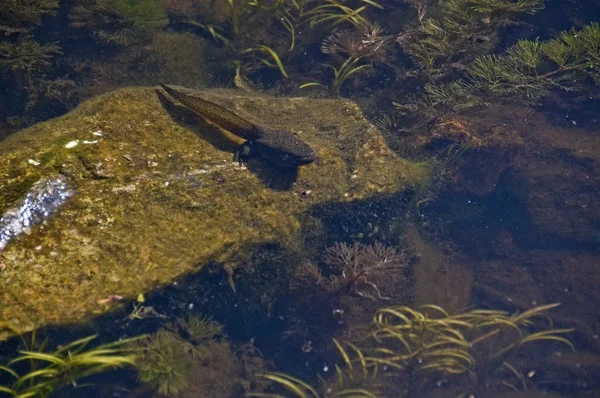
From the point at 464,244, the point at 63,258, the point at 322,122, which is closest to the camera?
the point at 63,258

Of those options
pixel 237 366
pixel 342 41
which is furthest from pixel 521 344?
pixel 342 41

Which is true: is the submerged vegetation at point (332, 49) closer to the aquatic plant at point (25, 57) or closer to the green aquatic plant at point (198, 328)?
the aquatic plant at point (25, 57)

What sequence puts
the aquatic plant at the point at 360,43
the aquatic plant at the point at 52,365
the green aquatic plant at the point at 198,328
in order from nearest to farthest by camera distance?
the aquatic plant at the point at 52,365 < the green aquatic plant at the point at 198,328 < the aquatic plant at the point at 360,43

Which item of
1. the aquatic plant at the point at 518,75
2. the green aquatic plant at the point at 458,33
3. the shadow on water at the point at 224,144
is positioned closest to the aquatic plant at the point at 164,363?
the shadow on water at the point at 224,144

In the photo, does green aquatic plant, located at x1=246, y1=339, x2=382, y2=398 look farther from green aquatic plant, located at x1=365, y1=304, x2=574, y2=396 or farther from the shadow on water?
the shadow on water

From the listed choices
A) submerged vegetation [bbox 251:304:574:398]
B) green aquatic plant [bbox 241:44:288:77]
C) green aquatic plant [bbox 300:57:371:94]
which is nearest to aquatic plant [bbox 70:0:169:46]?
green aquatic plant [bbox 241:44:288:77]

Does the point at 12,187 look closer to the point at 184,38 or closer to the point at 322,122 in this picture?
the point at 322,122
